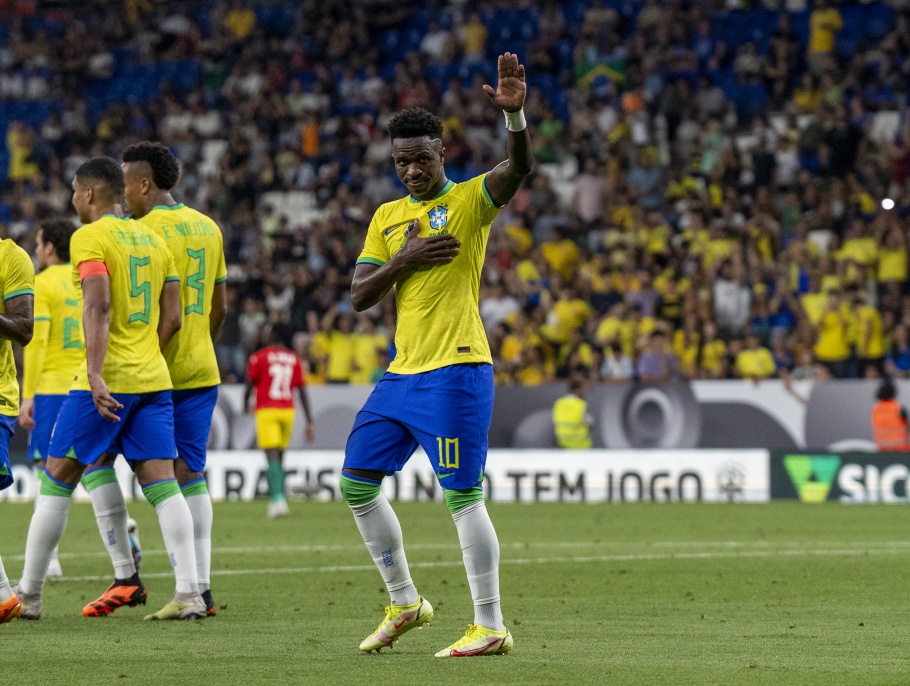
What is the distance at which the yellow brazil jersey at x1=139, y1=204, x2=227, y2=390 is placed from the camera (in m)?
9.08

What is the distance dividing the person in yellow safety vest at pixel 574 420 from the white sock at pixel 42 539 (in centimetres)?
1298

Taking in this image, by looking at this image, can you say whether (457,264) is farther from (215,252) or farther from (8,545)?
(8,545)

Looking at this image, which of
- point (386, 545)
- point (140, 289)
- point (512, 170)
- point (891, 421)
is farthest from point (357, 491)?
point (891, 421)

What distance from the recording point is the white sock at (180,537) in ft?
27.9

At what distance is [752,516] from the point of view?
17.2m

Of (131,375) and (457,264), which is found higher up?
(457,264)

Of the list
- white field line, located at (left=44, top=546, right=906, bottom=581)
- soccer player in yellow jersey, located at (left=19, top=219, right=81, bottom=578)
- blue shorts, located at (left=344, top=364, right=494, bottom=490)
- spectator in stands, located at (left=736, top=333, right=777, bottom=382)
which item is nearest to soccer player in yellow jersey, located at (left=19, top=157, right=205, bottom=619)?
blue shorts, located at (left=344, top=364, right=494, bottom=490)

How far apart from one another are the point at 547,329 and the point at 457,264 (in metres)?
15.8

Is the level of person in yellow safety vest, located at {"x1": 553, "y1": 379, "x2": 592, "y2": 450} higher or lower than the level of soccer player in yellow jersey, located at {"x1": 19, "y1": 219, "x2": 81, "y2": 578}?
lower

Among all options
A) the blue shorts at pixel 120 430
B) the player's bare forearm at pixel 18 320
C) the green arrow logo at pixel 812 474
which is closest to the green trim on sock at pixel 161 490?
the blue shorts at pixel 120 430

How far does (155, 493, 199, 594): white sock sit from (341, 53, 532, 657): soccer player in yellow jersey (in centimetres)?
158

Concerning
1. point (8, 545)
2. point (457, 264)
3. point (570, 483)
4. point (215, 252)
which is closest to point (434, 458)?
point (457, 264)

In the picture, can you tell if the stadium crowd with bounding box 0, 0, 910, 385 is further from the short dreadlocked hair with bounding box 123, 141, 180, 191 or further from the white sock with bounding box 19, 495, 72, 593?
the white sock with bounding box 19, 495, 72, 593

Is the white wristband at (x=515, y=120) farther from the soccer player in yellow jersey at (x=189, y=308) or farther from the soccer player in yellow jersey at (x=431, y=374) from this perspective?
the soccer player in yellow jersey at (x=189, y=308)
